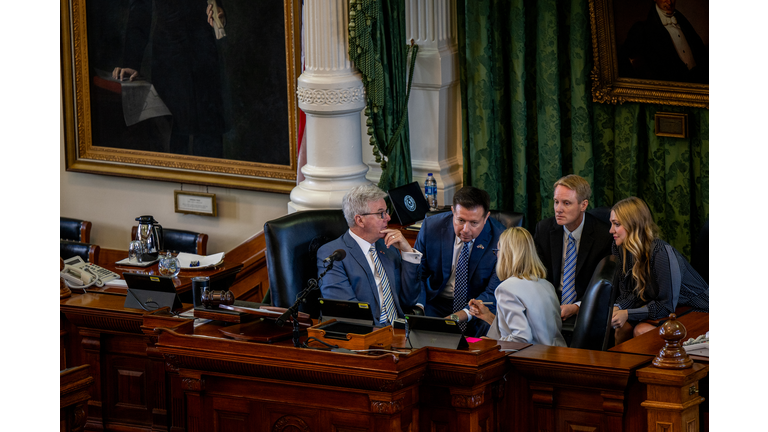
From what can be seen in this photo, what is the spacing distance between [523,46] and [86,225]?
3741 mm

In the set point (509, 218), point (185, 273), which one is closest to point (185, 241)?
point (185, 273)

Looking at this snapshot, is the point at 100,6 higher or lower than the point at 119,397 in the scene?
higher

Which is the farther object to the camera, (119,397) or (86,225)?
(86,225)

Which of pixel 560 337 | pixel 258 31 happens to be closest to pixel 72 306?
pixel 560 337

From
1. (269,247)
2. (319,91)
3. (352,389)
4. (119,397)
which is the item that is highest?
(319,91)

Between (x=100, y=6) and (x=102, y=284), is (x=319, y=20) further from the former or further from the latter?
(x=100, y=6)

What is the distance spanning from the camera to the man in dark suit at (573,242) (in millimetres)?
5281

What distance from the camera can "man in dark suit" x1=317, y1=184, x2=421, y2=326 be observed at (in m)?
4.96

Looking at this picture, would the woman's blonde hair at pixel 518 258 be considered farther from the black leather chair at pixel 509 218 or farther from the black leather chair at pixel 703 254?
the black leather chair at pixel 703 254

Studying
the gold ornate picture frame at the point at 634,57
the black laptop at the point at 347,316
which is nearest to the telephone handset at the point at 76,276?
the black laptop at the point at 347,316

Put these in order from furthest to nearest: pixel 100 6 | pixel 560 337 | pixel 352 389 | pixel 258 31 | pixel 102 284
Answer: pixel 100 6, pixel 258 31, pixel 102 284, pixel 560 337, pixel 352 389

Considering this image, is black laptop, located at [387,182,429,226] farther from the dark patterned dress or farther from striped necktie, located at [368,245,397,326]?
the dark patterned dress

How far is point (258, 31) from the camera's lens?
7250mm

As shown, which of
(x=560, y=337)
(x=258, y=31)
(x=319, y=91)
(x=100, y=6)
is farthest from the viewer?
(x=100, y=6)
